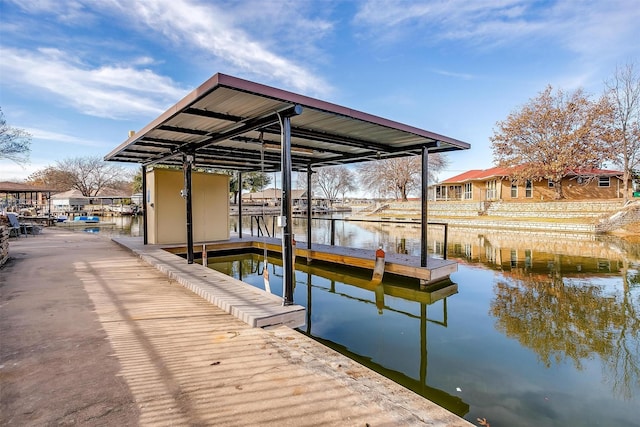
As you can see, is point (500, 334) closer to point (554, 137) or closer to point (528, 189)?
point (554, 137)

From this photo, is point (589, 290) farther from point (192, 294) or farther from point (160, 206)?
point (160, 206)

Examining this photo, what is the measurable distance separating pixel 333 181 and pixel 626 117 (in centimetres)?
4809

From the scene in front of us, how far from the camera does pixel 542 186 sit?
26.7m

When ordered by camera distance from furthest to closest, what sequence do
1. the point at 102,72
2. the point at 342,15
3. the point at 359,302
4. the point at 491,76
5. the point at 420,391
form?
the point at 491,76 < the point at 102,72 < the point at 342,15 < the point at 359,302 < the point at 420,391

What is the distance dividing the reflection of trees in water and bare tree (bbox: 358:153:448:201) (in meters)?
28.0

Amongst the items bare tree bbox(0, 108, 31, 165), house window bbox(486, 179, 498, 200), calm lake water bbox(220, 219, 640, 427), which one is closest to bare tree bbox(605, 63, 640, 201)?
house window bbox(486, 179, 498, 200)

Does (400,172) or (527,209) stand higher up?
(400,172)

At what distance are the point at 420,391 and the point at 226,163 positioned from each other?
8.55 metres

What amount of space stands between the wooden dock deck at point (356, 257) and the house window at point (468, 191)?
26.3 metres

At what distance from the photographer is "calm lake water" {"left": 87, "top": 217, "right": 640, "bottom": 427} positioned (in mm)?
2902

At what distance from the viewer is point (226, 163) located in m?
9.98

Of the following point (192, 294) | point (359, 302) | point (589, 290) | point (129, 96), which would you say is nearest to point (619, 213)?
point (589, 290)

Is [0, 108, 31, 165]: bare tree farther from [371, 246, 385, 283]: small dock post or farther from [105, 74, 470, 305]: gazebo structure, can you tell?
[371, 246, 385, 283]: small dock post

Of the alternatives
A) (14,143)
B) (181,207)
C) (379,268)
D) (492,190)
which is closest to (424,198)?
(379,268)
